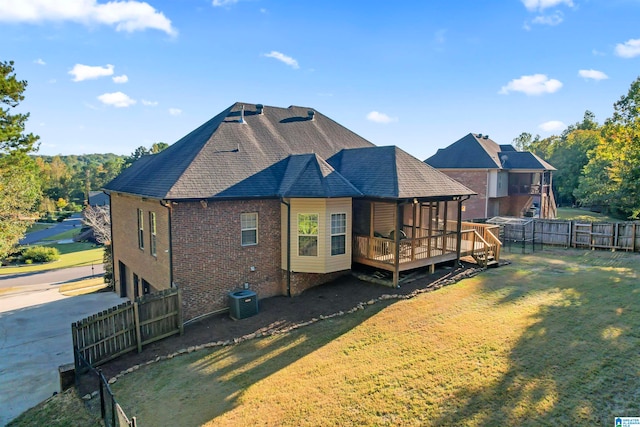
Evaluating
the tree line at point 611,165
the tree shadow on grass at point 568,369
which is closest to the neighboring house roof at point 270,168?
the tree shadow on grass at point 568,369

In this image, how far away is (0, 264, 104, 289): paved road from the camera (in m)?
29.3

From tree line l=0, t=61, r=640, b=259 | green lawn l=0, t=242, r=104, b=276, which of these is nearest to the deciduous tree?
tree line l=0, t=61, r=640, b=259

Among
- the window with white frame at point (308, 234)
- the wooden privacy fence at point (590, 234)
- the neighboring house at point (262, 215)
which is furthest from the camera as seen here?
the wooden privacy fence at point (590, 234)

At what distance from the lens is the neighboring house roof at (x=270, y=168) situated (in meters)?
13.3

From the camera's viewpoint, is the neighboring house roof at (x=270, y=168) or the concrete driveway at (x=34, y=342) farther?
the neighboring house roof at (x=270, y=168)

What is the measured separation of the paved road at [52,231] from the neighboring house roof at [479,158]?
55.4m

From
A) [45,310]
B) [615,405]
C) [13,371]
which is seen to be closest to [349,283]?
[615,405]

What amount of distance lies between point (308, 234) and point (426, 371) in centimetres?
680

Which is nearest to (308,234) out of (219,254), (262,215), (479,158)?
(262,215)

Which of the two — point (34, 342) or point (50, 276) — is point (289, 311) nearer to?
point (34, 342)

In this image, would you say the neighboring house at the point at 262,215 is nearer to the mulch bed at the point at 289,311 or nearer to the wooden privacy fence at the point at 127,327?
the mulch bed at the point at 289,311

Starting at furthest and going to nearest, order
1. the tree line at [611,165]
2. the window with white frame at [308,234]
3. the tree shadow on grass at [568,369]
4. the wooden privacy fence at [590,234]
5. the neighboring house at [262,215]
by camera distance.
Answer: the tree line at [611,165] < the wooden privacy fence at [590,234] < the window with white frame at [308,234] < the neighboring house at [262,215] < the tree shadow on grass at [568,369]

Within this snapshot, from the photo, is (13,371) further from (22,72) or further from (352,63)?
(352,63)

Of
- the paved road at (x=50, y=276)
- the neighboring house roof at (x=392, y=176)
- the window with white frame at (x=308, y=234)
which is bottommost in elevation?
the paved road at (x=50, y=276)
